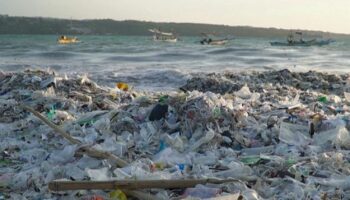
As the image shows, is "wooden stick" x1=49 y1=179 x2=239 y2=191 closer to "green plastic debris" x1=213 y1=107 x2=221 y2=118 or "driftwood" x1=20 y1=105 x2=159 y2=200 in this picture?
"driftwood" x1=20 y1=105 x2=159 y2=200

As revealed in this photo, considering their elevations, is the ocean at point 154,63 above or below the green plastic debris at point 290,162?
below

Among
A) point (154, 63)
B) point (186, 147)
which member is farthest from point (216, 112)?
point (154, 63)

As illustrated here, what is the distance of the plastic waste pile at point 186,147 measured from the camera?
180 inches

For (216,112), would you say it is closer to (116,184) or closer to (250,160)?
(250,160)

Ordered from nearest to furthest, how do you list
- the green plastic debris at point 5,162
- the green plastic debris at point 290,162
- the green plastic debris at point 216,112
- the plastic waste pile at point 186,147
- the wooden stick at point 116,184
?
1. the wooden stick at point 116,184
2. the plastic waste pile at point 186,147
3. the green plastic debris at point 290,162
4. the green plastic debris at point 5,162
5. the green plastic debris at point 216,112

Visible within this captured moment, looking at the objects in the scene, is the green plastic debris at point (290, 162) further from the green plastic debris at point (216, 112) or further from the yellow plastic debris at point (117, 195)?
the yellow plastic debris at point (117, 195)

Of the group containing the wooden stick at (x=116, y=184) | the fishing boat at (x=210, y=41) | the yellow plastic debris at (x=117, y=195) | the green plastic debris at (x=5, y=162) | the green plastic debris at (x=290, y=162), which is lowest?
the fishing boat at (x=210, y=41)

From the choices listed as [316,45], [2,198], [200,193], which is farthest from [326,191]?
[316,45]

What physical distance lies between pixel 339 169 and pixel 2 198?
10.7 ft

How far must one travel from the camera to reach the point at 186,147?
233 inches

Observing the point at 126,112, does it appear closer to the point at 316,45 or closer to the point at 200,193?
the point at 200,193

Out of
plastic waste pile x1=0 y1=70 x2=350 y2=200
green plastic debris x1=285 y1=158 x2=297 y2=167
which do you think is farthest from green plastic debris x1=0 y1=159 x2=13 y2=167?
green plastic debris x1=285 y1=158 x2=297 y2=167

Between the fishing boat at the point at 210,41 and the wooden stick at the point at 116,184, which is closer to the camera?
the wooden stick at the point at 116,184

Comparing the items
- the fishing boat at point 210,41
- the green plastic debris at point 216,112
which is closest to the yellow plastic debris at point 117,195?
the green plastic debris at point 216,112
